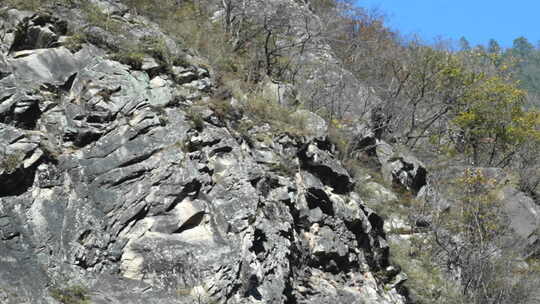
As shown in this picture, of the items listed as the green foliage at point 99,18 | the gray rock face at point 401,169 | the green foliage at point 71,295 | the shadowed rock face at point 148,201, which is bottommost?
the green foliage at point 71,295

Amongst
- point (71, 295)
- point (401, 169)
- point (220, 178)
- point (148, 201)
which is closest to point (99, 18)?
point (220, 178)

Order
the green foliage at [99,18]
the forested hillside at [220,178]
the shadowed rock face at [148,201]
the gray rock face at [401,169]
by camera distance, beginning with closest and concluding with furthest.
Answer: the shadowed rock face at [148,201] < the forested hillside at [220,178] < the green foliage at [99,18] < the gray rock face at [401,169]

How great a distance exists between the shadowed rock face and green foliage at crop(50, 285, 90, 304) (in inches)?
4.4

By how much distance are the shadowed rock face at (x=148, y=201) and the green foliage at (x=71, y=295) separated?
11 cm

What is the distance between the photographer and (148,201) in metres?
9.13

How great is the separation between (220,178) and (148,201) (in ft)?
5.00

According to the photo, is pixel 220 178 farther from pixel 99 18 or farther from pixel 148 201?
pixel 99 18

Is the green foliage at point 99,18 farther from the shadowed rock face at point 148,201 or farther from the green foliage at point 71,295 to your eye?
the green foliage at point 71,295

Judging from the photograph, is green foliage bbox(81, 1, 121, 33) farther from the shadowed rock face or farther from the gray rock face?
the gray rock face

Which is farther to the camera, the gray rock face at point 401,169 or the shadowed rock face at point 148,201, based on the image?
the gray rock face at point 401,169

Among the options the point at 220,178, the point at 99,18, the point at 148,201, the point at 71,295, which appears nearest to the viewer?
the point at 71,295

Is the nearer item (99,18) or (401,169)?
(99,18)

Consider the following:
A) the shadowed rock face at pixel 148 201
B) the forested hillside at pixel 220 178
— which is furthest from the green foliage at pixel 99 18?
the shadowed rock face at pixel 148 201

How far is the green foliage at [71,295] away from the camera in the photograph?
745 cm
